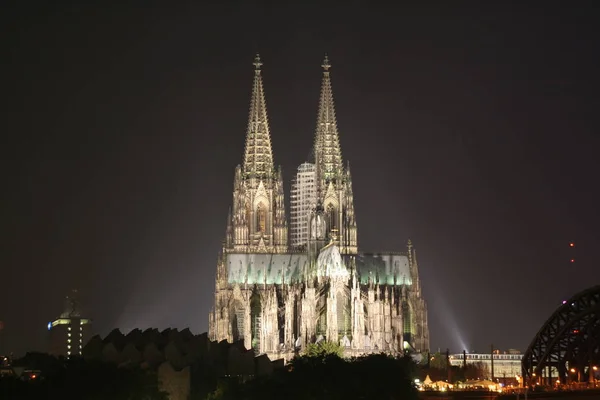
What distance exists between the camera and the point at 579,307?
108812mm

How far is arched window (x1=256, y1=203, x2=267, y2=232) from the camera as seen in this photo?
19038cm

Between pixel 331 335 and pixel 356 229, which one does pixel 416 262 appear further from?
pixel 331 335

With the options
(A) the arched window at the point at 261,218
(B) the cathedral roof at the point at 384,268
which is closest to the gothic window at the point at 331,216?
(B) the cathedral roof at the point at 384,268

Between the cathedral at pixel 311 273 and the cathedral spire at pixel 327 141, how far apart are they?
122 millimetres

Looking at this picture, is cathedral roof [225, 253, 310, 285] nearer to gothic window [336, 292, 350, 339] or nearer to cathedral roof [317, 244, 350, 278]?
cathedral roof [317, 244, 350, 278]

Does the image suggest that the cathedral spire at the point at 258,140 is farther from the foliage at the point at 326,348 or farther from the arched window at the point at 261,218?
the foliage at the point at 326,348

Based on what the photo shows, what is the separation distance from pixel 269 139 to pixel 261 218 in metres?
9.72

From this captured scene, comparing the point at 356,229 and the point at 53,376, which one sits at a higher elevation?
the point at 356,229

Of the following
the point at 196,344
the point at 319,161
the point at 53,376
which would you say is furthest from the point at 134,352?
the point at 319,161

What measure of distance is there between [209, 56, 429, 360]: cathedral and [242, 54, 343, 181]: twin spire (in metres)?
0.12

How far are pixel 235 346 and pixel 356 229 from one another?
64.7 meters

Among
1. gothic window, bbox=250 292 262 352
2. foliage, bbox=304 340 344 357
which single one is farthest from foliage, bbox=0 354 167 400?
gothic window, bbox=250 292 262 352

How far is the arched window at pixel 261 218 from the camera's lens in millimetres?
190375

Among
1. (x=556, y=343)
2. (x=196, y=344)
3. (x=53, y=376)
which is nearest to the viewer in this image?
(x=53, y=376)
